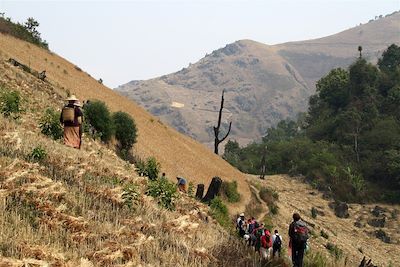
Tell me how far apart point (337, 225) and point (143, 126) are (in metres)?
21.9

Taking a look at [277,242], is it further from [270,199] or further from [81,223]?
[270,199]

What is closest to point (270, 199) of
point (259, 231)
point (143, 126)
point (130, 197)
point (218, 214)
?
point (143, 126)

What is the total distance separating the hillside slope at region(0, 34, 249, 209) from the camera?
105 ft

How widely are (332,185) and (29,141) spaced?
158 ft

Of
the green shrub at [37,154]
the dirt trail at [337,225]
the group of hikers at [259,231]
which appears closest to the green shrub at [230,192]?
the dirt trail at [337,225]

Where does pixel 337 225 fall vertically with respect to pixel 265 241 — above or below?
below

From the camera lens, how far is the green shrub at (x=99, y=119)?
26.3 meters

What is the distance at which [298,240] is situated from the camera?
954 cm

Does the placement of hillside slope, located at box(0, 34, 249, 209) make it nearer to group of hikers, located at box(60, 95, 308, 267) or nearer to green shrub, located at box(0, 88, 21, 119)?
green shrub, located at box(0, 88, 21, 119)

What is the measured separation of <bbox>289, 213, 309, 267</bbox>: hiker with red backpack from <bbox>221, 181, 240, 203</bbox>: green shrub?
21.5 meters

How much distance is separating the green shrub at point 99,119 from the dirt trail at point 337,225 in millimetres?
14932

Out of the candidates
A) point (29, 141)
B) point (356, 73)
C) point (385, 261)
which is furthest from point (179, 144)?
point (356, 73)

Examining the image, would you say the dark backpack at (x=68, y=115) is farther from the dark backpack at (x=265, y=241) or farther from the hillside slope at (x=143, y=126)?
the hillside slope at (x=143, y=126)

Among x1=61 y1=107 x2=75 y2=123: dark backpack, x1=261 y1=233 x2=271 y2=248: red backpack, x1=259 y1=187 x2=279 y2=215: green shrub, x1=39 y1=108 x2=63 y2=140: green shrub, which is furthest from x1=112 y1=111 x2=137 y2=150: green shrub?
x1=261 y1=233 x2=271 y2=248: red backpack
